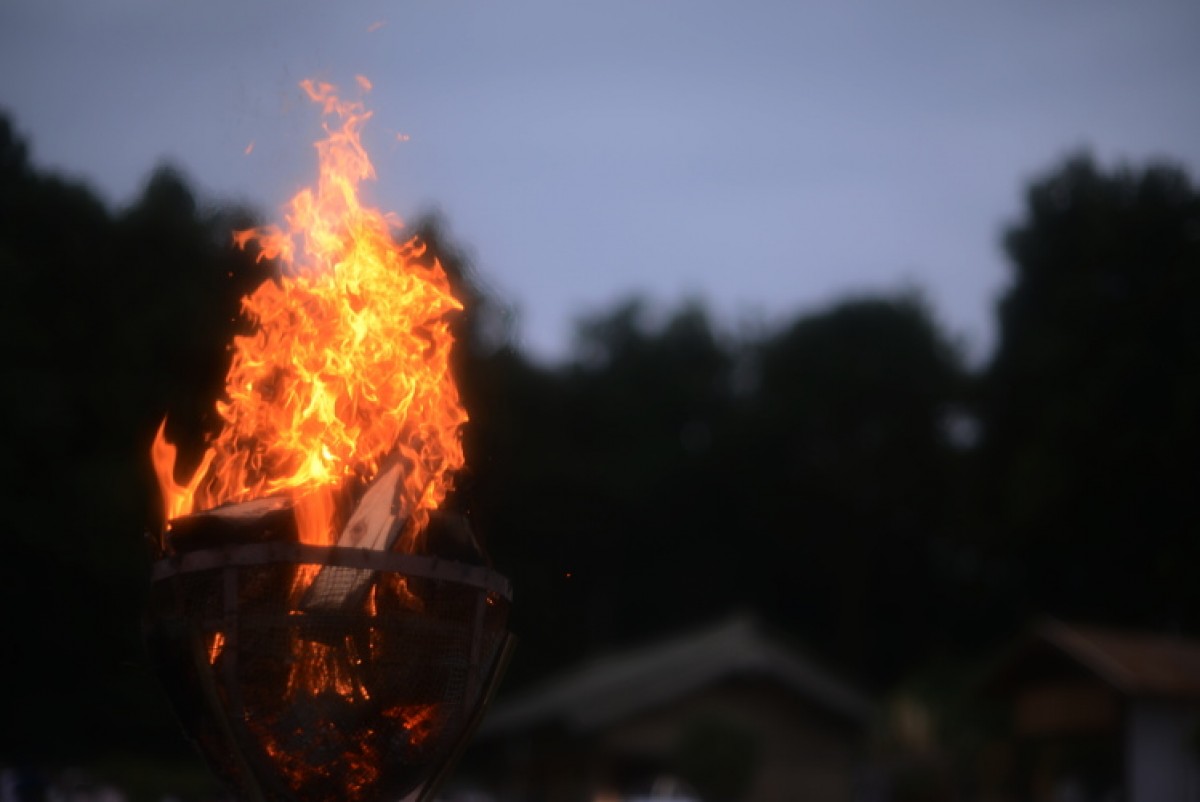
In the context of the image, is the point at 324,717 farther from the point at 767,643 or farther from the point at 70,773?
the point at 767,643

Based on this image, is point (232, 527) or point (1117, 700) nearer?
point (232, 527)

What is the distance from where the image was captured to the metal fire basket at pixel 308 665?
6.04m

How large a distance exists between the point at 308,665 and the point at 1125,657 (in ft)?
64.9

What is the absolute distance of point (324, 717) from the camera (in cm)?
605

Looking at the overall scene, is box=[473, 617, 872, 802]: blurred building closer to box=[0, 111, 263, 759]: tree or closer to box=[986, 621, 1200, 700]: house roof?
Result: box=[986, 621, 1200, 700]: house roof

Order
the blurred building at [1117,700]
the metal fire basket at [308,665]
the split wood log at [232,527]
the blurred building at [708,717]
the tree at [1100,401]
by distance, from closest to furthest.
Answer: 1. the metal fire basket at [308,665]
2. the split wood log at [232,527]
3. the blurred building at [1117,700]
4. the tree at [1100,401]
5. the blurred building at [708,717]

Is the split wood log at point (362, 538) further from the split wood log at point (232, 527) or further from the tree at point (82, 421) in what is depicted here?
the tree at point (82, 421)

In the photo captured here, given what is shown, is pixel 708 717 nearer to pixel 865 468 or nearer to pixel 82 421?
pixel 82 421

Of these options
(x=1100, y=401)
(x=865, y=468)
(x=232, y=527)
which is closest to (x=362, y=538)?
(x=232, y=527)

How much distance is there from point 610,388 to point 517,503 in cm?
1921

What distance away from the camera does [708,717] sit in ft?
88.0

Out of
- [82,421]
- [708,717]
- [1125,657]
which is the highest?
[82,421]

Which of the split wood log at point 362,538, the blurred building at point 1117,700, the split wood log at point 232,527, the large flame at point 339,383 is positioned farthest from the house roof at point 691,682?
the split wood log at point 232,527

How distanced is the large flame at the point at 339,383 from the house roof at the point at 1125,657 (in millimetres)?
17566
